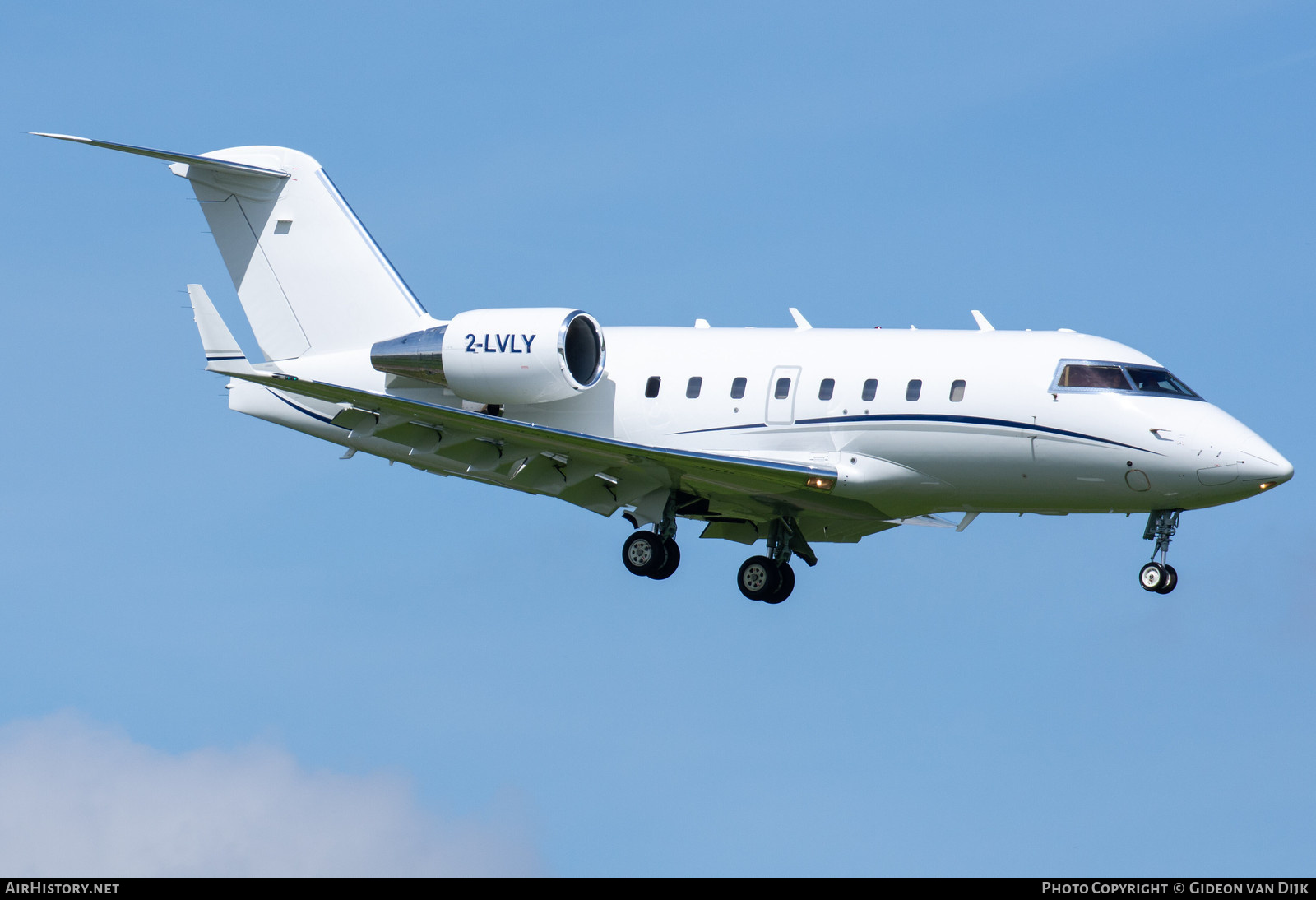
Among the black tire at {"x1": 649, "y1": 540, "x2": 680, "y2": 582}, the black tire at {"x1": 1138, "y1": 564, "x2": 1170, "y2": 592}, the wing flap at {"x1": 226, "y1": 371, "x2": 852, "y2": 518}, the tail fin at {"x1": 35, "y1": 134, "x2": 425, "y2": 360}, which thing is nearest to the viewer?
the black tire at {"x1": 1138, "y1": 564, "x2": 1170, "y2": 592}

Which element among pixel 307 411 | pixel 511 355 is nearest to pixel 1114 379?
pixel 511 355

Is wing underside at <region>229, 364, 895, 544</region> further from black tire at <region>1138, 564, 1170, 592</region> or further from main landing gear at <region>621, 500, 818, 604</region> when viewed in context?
black tire at <region>1138, 564, 1170, 592</region>

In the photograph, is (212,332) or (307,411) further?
(307,411)

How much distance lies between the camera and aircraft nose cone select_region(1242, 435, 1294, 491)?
24.0 meters

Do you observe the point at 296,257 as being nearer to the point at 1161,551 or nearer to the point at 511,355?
the point at 511,355

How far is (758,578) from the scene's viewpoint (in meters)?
27.9

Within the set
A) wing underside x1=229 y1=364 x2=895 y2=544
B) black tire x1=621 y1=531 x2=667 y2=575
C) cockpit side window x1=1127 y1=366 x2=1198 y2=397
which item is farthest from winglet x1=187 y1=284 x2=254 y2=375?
cockpit side window x1=1127 y1=366 x2=1198 y2=397

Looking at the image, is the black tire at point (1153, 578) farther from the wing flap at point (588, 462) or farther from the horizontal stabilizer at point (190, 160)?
the horizontal stabilizer at point (190, 160)

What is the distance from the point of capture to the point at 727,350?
2738cm

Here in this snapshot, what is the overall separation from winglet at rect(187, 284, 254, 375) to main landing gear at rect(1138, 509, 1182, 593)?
13.9m

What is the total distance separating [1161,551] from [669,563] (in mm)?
7441

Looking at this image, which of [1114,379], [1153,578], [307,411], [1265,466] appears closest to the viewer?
[1265,466]
